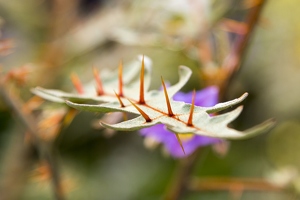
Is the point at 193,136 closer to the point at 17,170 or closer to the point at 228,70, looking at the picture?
the point at 228,70

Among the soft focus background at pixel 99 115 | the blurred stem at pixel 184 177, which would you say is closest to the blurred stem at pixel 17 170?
the soft focus background at pixel 99 115

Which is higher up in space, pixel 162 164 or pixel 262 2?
pixel 262 2

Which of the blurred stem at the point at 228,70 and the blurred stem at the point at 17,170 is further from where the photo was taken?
the blurred stem at the point at 17,170

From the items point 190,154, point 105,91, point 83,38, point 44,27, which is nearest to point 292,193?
point 190,154

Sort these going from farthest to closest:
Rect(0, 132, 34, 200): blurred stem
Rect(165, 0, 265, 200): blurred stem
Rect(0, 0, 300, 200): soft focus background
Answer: Rect(0, 0, 300, 200): soft focus background, Rect(0, 132, 34, 200): blurred stem, Rect(165, 0, 265, 200): blurred stem

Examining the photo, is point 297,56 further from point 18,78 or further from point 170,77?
point 18,78

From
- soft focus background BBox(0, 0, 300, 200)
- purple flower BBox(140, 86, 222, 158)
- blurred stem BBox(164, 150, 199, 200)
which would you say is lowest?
soft focus background BBox(0, 0, 300, 200)

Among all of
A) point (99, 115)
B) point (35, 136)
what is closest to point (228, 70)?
point (35, 136)

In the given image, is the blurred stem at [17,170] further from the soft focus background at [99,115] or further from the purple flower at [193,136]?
the purple flower at [193,136]

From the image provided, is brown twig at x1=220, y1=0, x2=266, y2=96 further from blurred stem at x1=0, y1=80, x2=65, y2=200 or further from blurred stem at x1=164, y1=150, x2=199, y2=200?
blurred stem at x1=0, y1=80, x2=65, y2=200

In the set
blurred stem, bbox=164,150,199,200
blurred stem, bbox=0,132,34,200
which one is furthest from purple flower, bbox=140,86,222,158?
blurred stem, bbox=0,132,34,200

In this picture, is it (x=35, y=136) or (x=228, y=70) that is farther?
(x=228, y=70)
